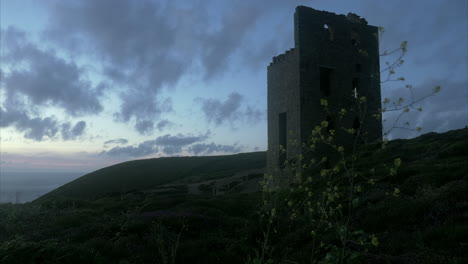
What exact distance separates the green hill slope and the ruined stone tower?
28.6 m

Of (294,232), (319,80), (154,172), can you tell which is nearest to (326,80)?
(319,80)

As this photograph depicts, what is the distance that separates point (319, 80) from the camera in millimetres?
20234

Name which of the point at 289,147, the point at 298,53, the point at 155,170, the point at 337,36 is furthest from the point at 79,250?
the point at 155,170

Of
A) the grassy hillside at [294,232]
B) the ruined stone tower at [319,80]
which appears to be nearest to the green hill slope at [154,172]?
the ruined stone tower at [319,80]

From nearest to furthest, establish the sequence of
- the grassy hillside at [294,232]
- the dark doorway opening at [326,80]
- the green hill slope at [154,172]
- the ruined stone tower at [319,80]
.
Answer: the grassy hillside at [294,232], the ruined stone tower at [319,80], the dark doorway opening at [326,80], the green hill slope at [154,172]

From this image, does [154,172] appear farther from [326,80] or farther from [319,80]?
[319,80]

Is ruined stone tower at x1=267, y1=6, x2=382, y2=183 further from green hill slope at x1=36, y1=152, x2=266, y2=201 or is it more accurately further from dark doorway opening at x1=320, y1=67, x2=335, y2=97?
green hill slope at x1=36, y1=152, x2=266, y2=201

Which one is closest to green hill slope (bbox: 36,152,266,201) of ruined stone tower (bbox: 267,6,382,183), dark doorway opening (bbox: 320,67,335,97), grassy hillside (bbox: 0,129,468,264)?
ruined stone tower (bbox: 267,6,382,183)

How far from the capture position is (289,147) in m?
20.2

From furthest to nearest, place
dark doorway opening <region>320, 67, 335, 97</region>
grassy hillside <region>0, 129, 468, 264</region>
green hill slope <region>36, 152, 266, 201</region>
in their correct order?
green hill slope <region>36, 152, 266, 201</region>, dark doorway opening <region>320, 67, 335, 97</region>, grassy hillside <region>0, 129, 468, 264</region>

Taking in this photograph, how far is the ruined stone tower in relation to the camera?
19828 mm

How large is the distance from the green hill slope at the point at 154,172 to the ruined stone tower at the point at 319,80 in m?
28.6

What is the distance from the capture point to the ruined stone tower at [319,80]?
19828 mm

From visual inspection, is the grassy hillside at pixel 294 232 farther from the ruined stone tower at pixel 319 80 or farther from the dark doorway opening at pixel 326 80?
the dark doorway opening at pixel 326 80
